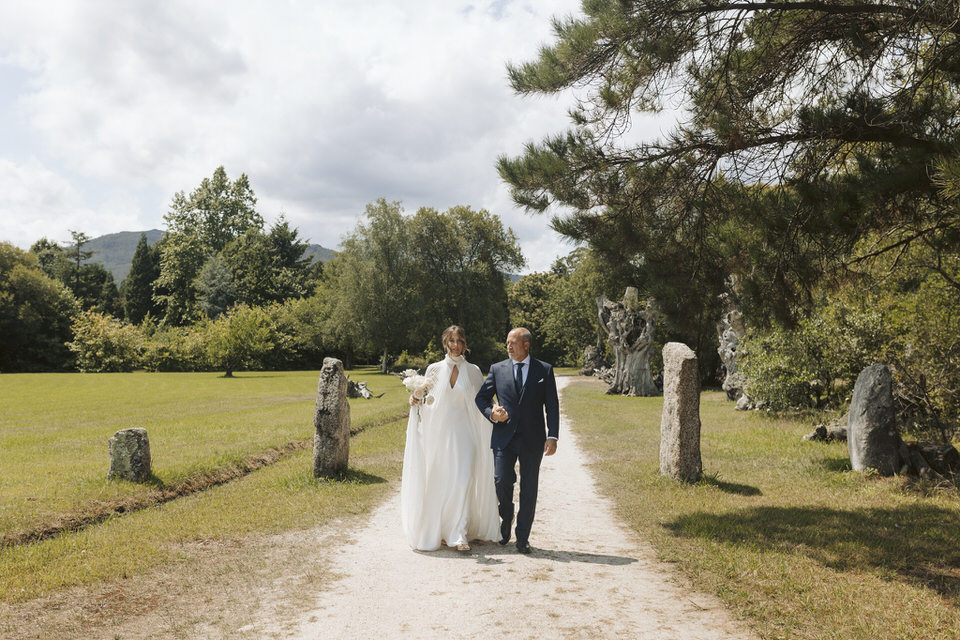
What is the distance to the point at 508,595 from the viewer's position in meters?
5.22

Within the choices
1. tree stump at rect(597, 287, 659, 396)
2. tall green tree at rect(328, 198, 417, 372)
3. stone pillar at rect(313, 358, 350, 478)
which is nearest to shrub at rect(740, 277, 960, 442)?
stone pillar at rect(313, 358, 350, 478)

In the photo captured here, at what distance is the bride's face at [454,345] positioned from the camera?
7051mm

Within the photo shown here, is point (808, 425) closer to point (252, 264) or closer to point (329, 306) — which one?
point (329, 306)

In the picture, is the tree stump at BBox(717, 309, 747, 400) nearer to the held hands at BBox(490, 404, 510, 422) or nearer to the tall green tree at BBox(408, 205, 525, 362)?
the held hands at BBox(490, 404, 510, 422)

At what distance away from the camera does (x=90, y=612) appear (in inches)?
200

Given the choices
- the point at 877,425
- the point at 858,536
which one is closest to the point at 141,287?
the point at 877,425

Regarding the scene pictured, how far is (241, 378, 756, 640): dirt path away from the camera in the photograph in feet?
15.0

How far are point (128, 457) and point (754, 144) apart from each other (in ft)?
33.9

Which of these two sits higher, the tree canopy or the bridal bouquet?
the tree canopy

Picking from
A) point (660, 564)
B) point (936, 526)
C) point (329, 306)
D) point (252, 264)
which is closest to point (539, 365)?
point (660, 564)

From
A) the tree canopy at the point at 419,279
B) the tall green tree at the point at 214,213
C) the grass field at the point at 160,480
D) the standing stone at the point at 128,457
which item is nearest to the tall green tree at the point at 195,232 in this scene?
the tall green tree at the point at 214,213

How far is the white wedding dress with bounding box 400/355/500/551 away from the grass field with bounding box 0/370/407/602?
1.93 meters

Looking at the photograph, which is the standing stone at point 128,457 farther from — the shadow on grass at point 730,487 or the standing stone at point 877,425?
the standing stone at point 877,425

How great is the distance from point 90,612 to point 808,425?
669 inches
